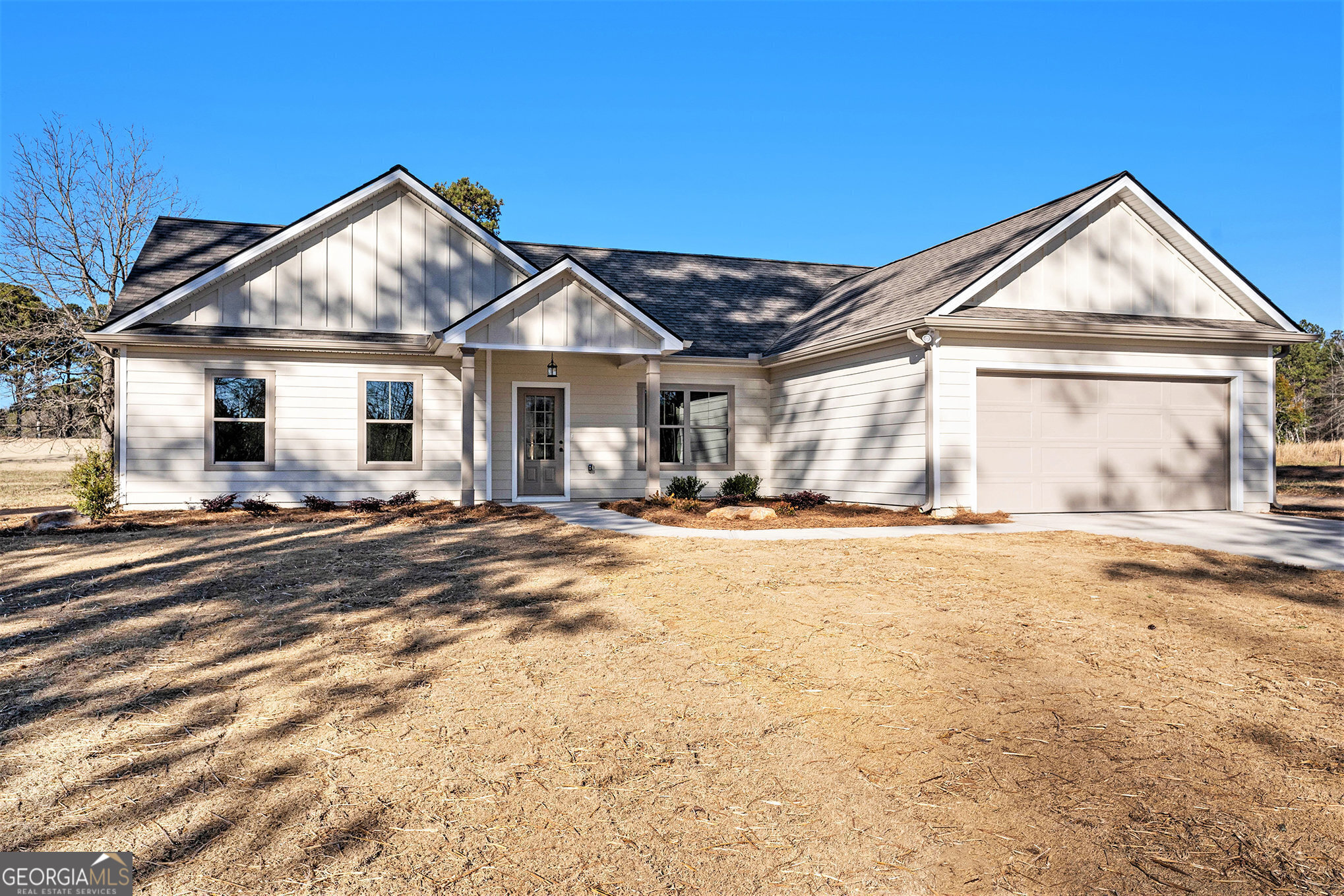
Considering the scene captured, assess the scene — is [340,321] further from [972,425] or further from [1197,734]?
[1197,734]

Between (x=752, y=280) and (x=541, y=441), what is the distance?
23.7 ft

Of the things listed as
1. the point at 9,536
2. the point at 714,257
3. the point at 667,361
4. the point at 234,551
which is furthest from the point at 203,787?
the point at 714,257

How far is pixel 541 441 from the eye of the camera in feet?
50.5

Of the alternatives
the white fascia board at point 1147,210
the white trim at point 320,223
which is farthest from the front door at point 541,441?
the white fascia board at point 1147,210

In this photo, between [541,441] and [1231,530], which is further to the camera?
[541,441]

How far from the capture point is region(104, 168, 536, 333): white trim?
511 inches

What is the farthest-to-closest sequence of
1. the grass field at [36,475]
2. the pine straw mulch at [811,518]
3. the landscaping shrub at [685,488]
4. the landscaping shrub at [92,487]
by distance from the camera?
the grass field at [36,475] < the landscaping shrub at [685,488] < the landscaping shrub at [92,487] < the pine straw mulch at [811,518]

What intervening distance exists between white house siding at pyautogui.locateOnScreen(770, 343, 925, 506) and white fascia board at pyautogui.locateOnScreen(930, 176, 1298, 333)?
1174 millimetres

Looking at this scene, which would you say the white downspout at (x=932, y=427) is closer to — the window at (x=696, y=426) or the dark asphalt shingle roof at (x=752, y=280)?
the dark asphalt shingle roof at (x=752, y=280)

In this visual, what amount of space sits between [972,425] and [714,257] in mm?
9795

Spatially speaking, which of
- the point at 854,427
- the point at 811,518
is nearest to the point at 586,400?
the point at 854,427

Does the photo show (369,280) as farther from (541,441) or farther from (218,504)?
(218,504)

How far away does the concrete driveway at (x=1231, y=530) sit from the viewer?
8.74m

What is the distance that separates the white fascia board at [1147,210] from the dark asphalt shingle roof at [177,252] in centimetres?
1134
